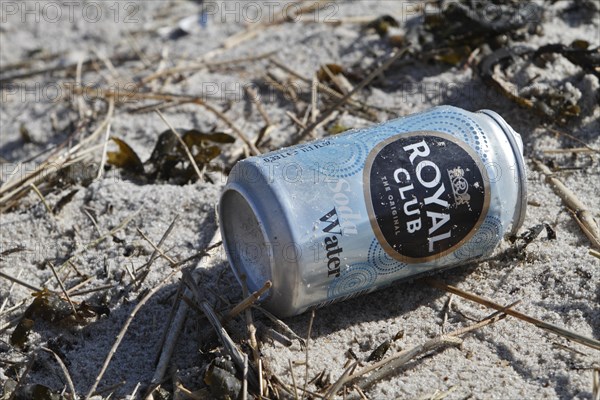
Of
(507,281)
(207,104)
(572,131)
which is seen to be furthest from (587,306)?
(207,104)

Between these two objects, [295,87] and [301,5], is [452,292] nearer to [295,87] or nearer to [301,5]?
[295,87]

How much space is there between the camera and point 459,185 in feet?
6.15

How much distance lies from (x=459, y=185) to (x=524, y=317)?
337 mm

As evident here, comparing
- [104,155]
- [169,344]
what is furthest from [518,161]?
[104,155]

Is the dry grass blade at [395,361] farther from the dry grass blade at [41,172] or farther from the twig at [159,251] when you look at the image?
the dry grass blade at [41,172]

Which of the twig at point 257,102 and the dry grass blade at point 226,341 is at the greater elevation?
the twig at point 257,102

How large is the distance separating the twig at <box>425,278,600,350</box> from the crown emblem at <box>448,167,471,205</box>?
0.86 feet

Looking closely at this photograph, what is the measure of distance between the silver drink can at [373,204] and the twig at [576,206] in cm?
25

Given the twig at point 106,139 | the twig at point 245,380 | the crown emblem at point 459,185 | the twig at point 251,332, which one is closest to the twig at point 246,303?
the twig at point 251,332

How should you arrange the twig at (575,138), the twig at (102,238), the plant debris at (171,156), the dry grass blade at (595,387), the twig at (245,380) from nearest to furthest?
the dry grass blade at (595,387) < the twig at (245,380) < the twig at (102,238) < the twig at (575,138) < the plant debris at (171,156)

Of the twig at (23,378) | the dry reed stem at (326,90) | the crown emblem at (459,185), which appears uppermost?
the crown emblem at (459,185)

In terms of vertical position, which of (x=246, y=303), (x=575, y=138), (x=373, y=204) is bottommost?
(x=246, y=303)

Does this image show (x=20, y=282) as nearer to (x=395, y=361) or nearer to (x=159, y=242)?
(x=159, y=242)

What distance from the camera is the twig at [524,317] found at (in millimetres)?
1745
